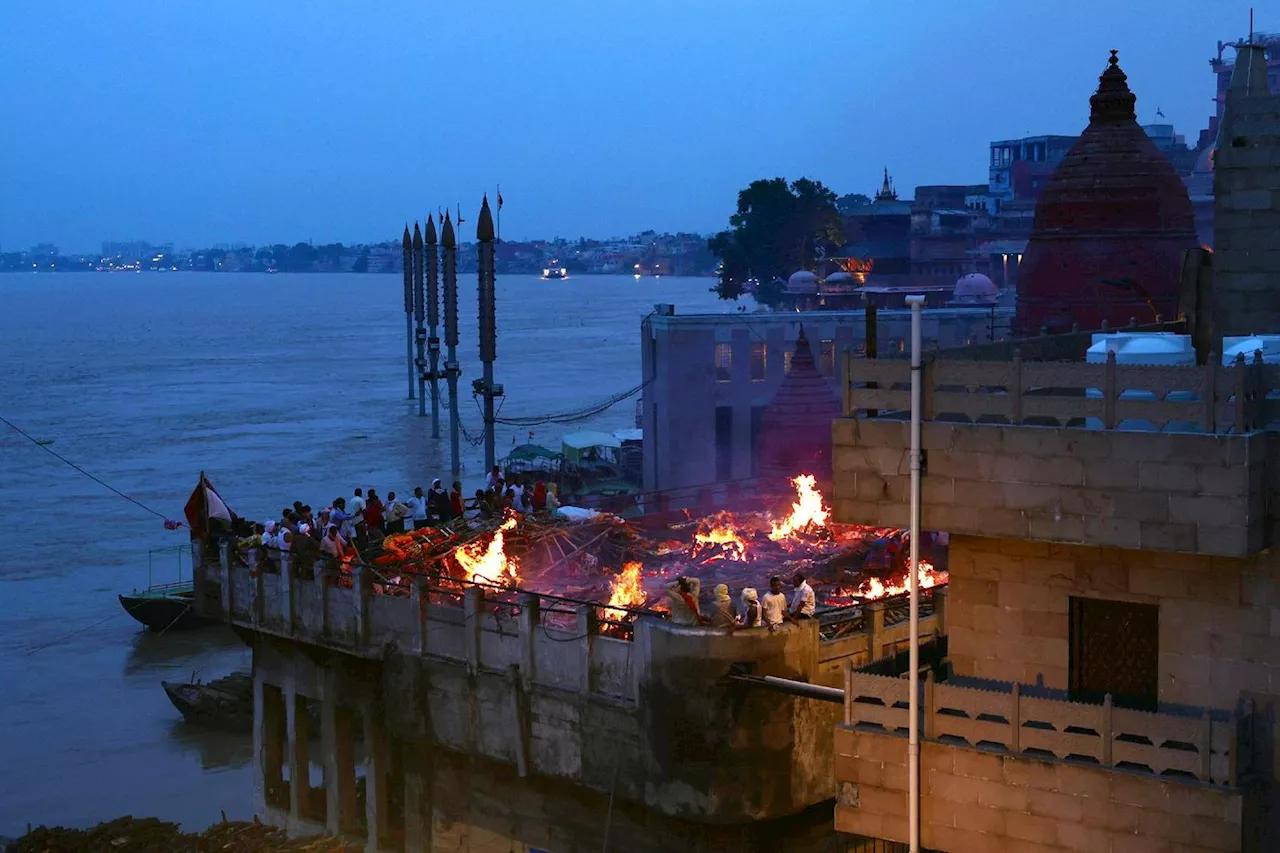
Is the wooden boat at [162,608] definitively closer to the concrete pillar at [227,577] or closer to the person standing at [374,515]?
the person standing at [374,515]

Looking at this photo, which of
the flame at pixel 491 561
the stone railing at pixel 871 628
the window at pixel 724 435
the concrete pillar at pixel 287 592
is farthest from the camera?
the window at pixel 724 435

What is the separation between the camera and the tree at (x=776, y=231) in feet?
361

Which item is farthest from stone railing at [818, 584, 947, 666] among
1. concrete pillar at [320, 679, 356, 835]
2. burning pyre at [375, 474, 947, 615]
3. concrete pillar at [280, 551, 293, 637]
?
concrete pillar at [280, 551, 293, 637]

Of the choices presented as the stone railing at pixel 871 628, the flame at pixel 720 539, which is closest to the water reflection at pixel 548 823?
the stone railing at pixel 871 628

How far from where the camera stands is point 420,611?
2047 cm

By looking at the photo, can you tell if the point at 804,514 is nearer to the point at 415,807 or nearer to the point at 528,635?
the point at 415,807

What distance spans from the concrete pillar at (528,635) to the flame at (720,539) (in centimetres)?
544

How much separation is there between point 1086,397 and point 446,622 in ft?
30.5

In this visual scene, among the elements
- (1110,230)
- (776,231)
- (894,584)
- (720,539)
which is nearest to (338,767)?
(720,539)

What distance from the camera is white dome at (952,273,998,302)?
2552 inches

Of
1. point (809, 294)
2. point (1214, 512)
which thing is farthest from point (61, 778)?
point (809, 294)

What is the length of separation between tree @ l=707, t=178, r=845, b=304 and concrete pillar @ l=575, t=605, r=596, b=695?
9168 cm

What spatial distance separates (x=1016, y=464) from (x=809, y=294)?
64.8 metres

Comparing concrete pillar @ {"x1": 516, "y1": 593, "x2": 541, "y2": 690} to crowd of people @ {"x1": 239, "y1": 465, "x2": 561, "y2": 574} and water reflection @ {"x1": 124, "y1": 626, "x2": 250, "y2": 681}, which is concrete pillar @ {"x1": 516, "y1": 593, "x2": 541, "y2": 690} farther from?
water reflection @ {"x1": 124, "y1": 626, "x2": 250, "y2": 681}
